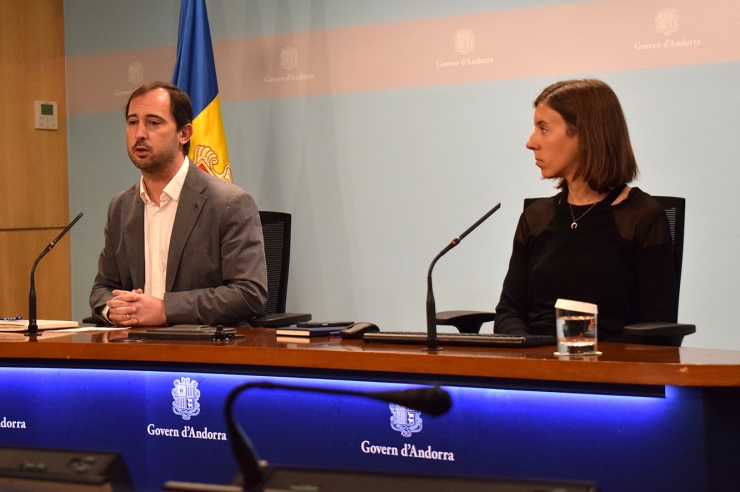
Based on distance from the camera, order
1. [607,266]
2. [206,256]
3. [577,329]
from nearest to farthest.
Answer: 1. [577,329]
2. [607,266]
3. [206,256]

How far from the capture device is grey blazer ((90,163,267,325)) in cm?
282

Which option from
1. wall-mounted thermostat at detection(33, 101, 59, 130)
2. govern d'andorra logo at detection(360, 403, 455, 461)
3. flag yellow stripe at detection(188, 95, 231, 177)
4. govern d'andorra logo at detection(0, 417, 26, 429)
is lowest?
govern d'andorra logo at detection(0, 417, 26, 429)

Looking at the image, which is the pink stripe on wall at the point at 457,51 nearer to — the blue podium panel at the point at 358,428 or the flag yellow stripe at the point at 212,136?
the flag yellow stripe at the point at 212,136

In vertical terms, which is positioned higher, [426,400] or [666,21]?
[666,21]

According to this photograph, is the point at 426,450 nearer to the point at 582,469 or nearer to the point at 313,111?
the point at 582,469

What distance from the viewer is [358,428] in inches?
78.2

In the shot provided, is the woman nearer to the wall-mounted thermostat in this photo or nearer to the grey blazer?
the grey blazer

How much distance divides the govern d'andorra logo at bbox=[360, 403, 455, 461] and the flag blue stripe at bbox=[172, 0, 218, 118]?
9.22ft

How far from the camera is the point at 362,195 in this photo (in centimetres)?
448

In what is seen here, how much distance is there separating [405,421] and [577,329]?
1.37 feet

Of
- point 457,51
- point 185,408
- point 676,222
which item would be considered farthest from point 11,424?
point 457,51

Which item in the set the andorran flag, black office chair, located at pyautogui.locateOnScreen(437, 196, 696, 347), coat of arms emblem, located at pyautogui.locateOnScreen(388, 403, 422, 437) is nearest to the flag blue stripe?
the andorran flag

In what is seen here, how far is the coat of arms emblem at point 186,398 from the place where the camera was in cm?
219

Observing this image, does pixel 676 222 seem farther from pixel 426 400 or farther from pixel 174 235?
pixel 426 400
